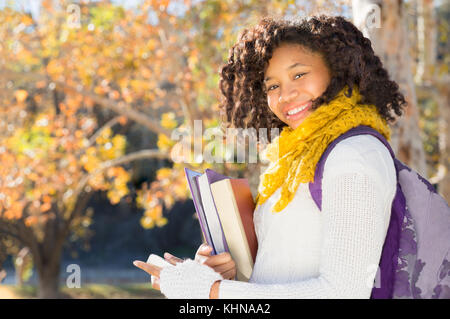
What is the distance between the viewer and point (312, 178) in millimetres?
1243

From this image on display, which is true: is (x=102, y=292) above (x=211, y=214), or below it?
below

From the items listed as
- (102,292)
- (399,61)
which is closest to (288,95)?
(399,61)

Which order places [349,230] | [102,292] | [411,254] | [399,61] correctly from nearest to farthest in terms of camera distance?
[349,230], [411,254], [399,61], [102,292]

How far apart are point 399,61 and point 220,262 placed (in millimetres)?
2125

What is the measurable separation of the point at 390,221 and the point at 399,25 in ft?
7.05

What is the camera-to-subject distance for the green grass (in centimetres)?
916

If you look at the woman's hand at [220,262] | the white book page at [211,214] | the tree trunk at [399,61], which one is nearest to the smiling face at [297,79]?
the white book page at [211,214]

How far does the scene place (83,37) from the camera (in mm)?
6371

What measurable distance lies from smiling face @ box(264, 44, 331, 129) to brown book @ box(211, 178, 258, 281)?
0.88 feet

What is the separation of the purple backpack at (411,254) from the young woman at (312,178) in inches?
1.3

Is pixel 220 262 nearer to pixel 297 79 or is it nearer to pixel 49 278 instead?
pixel 297 79

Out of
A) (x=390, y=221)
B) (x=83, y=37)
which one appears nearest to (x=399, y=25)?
(x=390, y=221)

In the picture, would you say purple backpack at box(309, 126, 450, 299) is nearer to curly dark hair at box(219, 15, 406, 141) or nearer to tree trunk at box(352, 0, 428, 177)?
curly dark hair at box(219, 15, 406, 141)

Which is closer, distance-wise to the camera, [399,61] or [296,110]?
[296,110]
